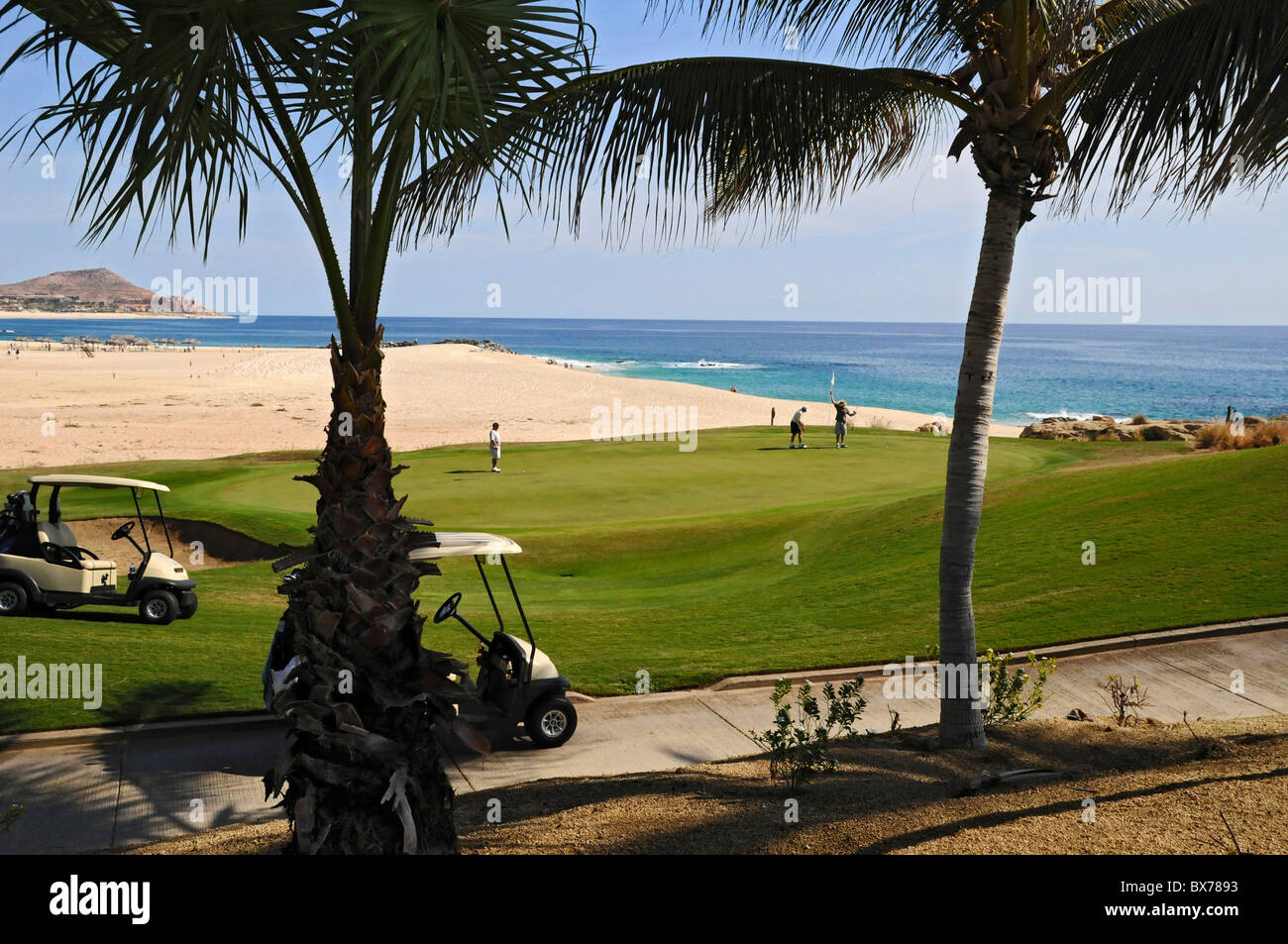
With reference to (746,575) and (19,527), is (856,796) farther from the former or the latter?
(19,527)

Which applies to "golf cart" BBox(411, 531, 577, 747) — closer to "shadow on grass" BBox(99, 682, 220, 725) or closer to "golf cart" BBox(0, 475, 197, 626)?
"shadow on grass" BBox(99, 682, 220, 725)

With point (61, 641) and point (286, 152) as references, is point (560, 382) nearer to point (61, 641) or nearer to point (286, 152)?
point (61, 641)

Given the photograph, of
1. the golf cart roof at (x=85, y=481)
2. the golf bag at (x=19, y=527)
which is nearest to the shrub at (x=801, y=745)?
the golf cart roof at (x=85, y=481)

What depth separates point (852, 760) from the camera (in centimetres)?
706

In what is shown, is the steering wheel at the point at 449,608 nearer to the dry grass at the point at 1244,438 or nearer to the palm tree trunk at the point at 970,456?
the palm tree trunk at the point at 970,456

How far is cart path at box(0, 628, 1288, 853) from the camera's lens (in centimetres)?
694

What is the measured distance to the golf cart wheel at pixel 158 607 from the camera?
11922 mm

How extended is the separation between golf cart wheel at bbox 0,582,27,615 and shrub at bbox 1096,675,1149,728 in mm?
11964

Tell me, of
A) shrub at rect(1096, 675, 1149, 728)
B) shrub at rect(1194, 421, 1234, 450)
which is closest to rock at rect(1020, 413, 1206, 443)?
shrub at rect(1194, 421, 1234, 450)

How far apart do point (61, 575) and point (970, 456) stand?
10726mm

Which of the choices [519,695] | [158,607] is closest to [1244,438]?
[519,695]
